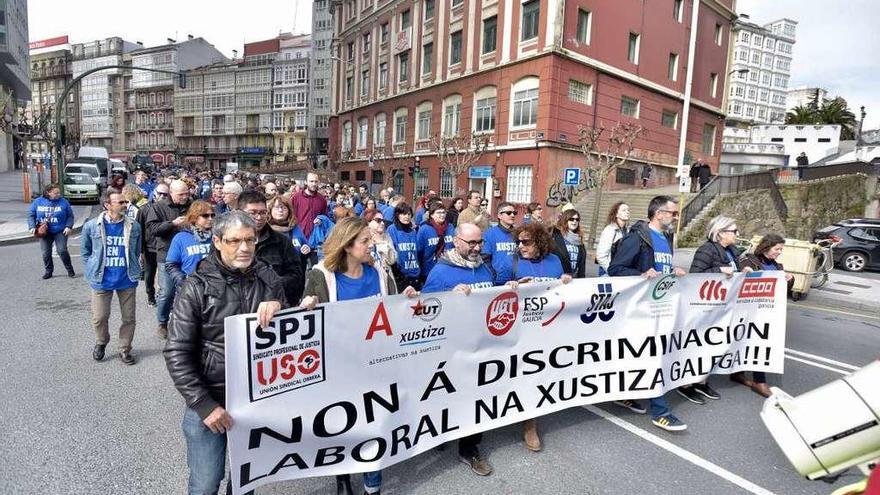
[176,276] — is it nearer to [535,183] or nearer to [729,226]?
[729,226]

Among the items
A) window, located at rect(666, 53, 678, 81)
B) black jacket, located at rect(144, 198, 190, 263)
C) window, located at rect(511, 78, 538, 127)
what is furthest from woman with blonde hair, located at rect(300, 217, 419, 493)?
window, located at rect(666, 53, 678, 81)

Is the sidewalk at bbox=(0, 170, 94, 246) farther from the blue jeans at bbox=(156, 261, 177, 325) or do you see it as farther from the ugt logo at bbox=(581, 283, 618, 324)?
the ugt logo at bbox=(581, 283, 618, 324)

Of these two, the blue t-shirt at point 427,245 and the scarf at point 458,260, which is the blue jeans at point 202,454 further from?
the blue t-shirt at point 427,245

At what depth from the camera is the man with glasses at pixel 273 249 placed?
4.07 meters

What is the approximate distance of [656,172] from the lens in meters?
29.2

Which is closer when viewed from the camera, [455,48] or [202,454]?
[202,454]

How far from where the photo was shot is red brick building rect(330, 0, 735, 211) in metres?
24.3

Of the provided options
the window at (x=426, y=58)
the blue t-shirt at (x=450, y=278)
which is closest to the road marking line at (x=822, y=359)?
the blue t-shirt at (x=450, y=278)

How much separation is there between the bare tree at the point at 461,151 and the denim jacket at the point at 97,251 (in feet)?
72.0

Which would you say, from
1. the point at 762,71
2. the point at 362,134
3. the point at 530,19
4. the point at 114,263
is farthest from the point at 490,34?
the point at 762,71

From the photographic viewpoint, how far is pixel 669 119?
30.6m

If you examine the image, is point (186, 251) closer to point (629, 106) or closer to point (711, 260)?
point (711, 260)

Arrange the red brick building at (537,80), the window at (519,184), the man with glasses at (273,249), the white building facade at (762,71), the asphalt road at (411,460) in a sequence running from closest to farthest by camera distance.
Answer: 1. the asphalt road at (411,460)
2. the man with glasses at (273,249)
3. the red brick building at (537,80)
4. the window at (519,184)
5. the white building facade at (762,71)

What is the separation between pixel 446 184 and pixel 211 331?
94.6 ft
